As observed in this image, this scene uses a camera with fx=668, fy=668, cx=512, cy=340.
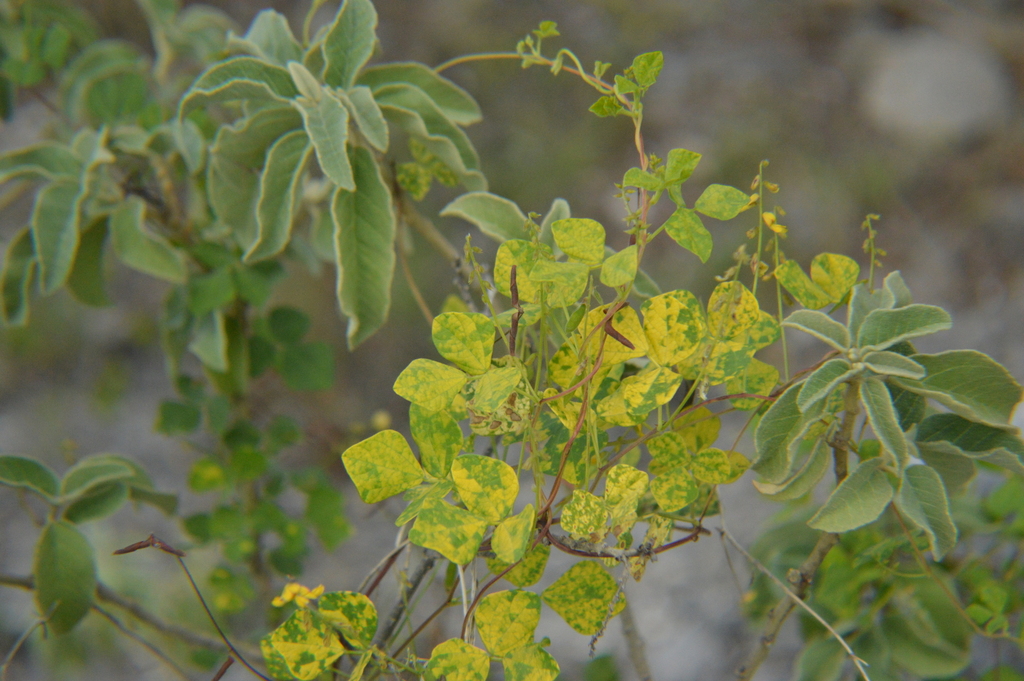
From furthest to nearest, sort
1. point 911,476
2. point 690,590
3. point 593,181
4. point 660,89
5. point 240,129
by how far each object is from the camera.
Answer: point 660,89 < point 593,181 < point 690,590 < point 240,129 < point 911,476

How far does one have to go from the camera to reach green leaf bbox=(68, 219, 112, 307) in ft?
2.85

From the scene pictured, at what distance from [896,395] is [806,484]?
0.10 metres

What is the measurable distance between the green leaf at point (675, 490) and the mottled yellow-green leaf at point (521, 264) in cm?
17

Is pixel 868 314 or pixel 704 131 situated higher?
pixel 868 314

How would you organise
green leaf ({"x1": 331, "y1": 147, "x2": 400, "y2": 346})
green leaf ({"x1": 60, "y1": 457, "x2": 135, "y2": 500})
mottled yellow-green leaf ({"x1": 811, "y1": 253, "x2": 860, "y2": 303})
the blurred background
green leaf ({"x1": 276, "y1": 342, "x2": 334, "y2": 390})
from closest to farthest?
mottled yellow-green leaf ({"x1": 811, "y1": 253, "x2": 860, "y2": 303}) < green leaf ({"x1": 331, "y1": 147, "x2": 400, "y2": 346}) < green leaf ({"x1": 60, "y1": 457, "x2": 135, "y2": 500}) < green leaf ({"x1": 276, "y1": 342, "x2": 334, "y2": 390}) < the blurred background

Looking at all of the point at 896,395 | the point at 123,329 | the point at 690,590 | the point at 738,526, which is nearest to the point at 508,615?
the point at 896,395

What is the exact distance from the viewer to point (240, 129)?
67 centimetres

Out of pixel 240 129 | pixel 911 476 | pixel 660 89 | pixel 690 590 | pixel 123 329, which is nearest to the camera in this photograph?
pixel 911 476

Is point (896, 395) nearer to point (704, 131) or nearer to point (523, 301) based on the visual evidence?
point (523, 301)

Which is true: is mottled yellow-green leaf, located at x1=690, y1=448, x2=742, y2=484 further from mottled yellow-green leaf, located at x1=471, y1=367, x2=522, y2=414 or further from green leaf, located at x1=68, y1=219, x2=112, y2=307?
green leaf, located at x1=68, y1=219, x2=112, y2=307

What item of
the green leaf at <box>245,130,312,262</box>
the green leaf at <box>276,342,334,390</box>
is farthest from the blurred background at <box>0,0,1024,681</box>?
the green leaf at <box>245,130,312,262</box>

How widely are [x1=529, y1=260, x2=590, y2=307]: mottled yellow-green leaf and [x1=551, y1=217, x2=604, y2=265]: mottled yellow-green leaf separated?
0.01 meters

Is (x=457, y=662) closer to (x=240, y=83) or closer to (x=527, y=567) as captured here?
(x=527, y=567)

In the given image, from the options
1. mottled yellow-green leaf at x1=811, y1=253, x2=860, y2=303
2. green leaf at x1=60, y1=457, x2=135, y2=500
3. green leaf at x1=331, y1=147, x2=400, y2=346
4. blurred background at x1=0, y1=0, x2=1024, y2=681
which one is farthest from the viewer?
blurred background at x1=0, y1=0, x2=1024, y2=681
